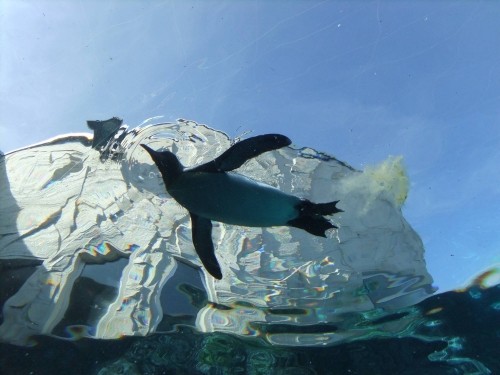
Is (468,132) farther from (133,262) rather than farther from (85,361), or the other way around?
(85,361)

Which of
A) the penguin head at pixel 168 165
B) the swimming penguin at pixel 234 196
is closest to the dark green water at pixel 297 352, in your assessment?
the swimming penguin at pixel 234 196

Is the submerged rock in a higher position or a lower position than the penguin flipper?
higher

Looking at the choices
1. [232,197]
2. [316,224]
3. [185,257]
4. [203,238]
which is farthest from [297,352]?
[232,197]

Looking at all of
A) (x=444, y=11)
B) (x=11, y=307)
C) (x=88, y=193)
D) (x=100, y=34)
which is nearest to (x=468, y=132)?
(x=444, y=11)

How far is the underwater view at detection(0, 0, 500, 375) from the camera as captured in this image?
566cm

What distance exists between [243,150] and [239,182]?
13.5 inches

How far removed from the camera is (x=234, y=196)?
399 centimetres

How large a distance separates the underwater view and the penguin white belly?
0.02 metres

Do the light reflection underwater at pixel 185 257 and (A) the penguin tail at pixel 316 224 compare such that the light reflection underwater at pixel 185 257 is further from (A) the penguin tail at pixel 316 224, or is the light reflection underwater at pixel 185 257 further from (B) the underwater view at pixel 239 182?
(A) the penguin tail at pixel 316 224

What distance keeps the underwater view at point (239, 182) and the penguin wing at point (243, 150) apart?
2 centimetres

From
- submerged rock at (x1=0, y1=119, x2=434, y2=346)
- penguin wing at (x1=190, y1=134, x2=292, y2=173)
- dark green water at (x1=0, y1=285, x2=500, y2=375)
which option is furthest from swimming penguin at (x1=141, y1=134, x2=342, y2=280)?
dark green water at (x1=0, y1=285, x2=500, y2=375)

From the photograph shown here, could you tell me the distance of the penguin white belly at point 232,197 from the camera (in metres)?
3.92

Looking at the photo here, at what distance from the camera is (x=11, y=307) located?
351 inches

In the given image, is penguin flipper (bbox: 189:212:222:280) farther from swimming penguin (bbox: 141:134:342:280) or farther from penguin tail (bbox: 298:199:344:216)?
penguin tail (bbox: 298:199:344:216)
